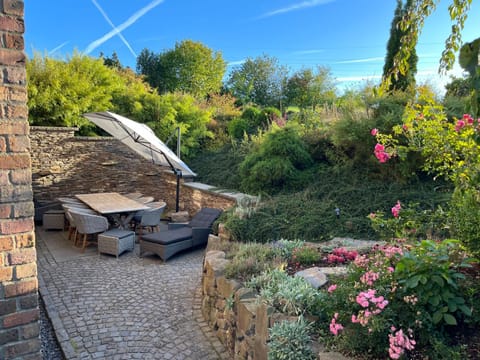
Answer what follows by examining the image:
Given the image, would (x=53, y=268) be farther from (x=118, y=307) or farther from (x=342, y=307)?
(x=342, y=307)

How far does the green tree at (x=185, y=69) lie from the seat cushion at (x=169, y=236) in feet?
49.3

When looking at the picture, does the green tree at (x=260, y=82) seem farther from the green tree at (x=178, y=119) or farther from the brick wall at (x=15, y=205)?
the brick wall at (x=15, y=205)

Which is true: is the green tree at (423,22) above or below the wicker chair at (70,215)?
above

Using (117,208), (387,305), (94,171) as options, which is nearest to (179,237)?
(117,208)

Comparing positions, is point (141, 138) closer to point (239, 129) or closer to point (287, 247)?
point (239, 129)

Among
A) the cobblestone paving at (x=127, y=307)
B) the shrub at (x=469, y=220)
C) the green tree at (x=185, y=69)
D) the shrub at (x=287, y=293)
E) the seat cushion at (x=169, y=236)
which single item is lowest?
the cobblestone paving at (x=127, y=307)

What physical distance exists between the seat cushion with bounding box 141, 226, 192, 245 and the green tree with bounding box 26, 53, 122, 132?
564 centimetres

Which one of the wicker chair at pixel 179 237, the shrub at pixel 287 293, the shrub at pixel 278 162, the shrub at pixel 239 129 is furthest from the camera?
the shrub at pixel 239 129

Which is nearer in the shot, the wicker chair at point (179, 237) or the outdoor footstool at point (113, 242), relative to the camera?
the wicker chair at point (179, 237)

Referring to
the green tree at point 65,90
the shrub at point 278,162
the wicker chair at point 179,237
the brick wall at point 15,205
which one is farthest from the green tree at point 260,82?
the brick wall at point 15,205

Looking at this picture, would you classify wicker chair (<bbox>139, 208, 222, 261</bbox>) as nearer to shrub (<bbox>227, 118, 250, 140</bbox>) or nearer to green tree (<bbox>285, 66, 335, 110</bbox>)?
shrub (<bbox>227, 118, 250, 140</bbox>)

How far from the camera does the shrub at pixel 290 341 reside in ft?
6.59

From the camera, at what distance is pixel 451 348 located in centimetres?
169

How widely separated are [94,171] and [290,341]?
8932mm
